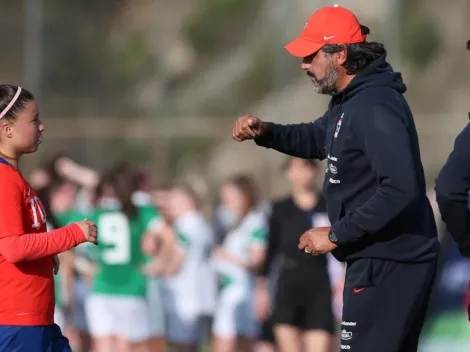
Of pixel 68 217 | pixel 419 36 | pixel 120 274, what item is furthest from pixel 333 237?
pixel 419 36

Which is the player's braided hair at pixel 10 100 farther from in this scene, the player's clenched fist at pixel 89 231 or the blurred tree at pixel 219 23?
the blurred tree at pixel 219 23

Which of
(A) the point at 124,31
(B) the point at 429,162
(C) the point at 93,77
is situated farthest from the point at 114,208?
(A) the point at 124,31

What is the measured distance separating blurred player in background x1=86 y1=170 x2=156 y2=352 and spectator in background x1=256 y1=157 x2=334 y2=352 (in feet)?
5.88

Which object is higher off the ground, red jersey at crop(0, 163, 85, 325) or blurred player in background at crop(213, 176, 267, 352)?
red jersey at crop(0, 163, 85, 325)

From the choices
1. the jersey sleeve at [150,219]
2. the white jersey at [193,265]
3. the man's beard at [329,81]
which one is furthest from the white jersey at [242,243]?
the man's beard at [329,81]

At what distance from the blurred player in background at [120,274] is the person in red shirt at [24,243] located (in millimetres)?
5723

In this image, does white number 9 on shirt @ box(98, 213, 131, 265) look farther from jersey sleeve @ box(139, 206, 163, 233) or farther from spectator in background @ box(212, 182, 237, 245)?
spectator in background @ box(212, 182, 237, 245)

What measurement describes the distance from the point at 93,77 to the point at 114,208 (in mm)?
17075

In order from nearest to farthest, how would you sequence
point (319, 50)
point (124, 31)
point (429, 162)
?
1. point (319, 50)
2. point (429, 162)
3. point (124, 31)

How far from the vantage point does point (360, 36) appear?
6.33 metres

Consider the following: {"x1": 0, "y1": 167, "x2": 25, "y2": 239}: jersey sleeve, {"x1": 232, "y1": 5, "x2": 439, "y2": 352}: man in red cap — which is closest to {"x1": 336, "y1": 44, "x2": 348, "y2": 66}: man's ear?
{"x1": 232, "y1": 5, "x2": 439, "y2": 352}: man in red cap

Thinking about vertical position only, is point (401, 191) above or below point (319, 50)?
below

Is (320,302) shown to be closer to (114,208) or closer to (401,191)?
(114,208)

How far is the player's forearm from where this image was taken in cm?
623
